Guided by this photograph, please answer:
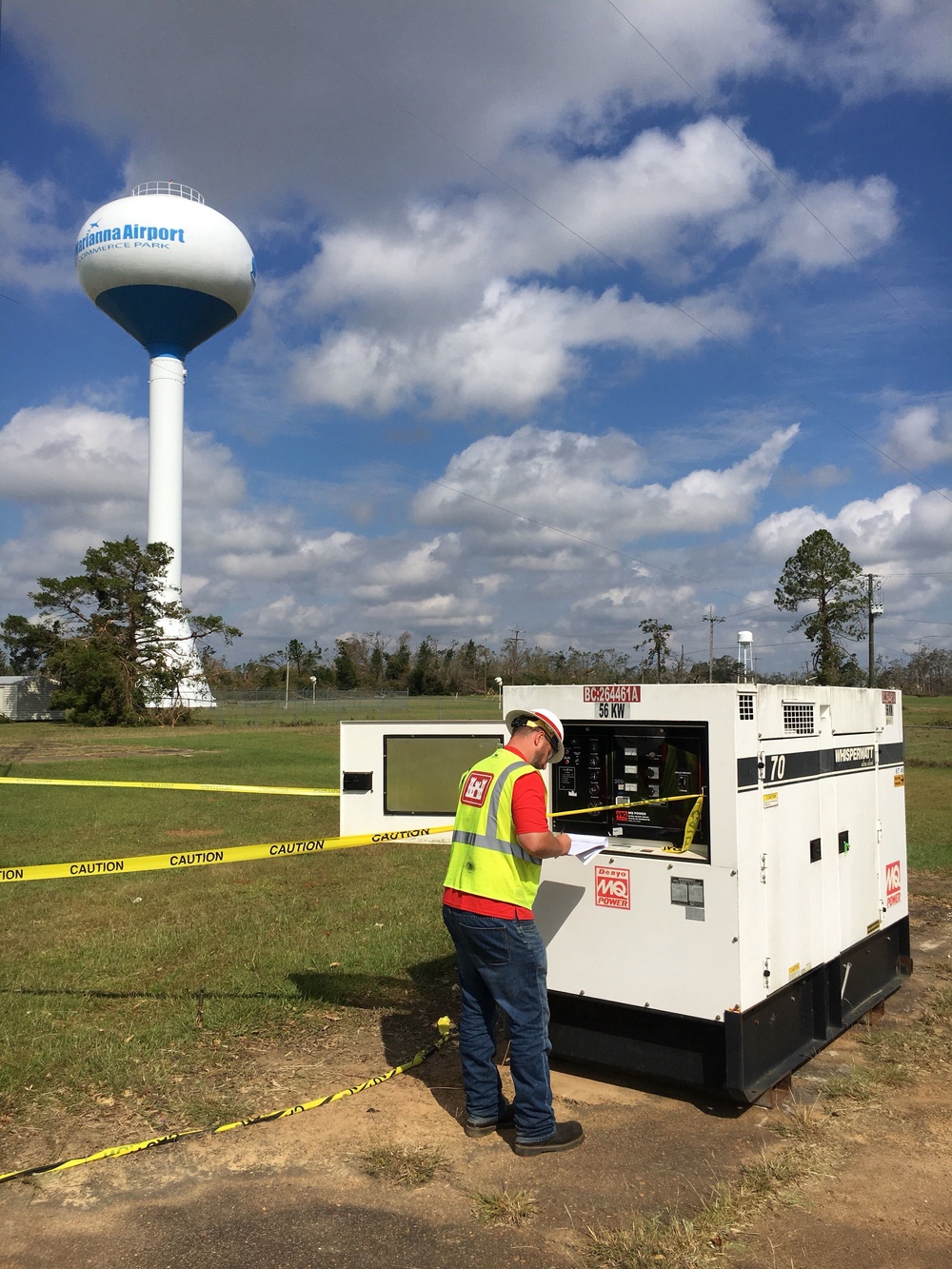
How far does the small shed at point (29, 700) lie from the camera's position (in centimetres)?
6312

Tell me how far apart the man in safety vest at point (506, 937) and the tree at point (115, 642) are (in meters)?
52.0

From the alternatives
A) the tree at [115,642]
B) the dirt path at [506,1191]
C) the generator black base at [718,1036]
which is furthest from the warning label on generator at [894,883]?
the tree at [115,642]

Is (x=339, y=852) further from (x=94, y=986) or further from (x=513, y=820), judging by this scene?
(x=513, y=820)

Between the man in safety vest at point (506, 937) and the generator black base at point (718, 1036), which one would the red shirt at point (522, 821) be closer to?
the man in safety vest at point (506, 937)

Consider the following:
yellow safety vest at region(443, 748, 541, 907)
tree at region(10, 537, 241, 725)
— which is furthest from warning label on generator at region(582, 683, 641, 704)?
tree at region(10, 537, 241, 725)

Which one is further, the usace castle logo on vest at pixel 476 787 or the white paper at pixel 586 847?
the white paper at pixel 586 847

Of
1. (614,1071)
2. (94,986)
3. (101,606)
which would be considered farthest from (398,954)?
(101,606)

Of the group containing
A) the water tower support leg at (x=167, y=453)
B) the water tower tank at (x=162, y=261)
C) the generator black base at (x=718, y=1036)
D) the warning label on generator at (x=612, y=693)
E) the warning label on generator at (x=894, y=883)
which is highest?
the water tower tank at (x=162, y=261)

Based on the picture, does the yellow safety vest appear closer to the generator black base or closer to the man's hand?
the man's hand

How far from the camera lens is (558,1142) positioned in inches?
177

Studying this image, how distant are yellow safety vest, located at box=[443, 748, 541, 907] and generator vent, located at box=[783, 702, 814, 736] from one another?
1.69 metres

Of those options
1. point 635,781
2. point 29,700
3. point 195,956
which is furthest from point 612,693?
point 29,700

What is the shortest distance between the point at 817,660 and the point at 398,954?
48.6 metres

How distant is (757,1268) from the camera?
11.6 feet
